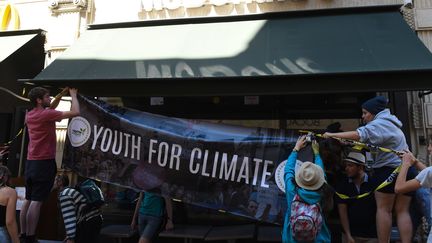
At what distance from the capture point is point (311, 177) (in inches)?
143

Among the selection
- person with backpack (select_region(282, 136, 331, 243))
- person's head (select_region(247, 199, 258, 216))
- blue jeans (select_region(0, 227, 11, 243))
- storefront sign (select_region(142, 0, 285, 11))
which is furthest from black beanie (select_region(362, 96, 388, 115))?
blue jeans (select_region(0, 227, 11, 243))

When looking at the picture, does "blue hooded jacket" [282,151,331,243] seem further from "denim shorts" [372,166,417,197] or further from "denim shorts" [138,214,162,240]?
"denim shorts" [138,214,162,240]

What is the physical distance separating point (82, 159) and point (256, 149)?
7.71 feet

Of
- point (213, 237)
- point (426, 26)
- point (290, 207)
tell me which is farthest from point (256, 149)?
point (426, 26)

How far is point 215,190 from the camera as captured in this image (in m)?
4.85

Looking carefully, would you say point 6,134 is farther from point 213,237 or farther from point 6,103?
point 213,237

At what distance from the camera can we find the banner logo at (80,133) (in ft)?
17.0

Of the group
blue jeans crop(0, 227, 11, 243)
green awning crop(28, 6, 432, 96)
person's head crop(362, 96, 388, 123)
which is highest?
green awning crop(28, 6, 432, 96)

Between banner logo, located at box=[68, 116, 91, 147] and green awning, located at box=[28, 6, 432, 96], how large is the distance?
18.5 inches

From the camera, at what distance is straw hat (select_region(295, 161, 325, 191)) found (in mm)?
3627

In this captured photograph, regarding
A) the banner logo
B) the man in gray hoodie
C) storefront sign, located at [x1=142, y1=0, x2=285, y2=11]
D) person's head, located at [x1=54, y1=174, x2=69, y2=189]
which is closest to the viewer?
the man in gray hoodie

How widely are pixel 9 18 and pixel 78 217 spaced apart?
511 centimetres

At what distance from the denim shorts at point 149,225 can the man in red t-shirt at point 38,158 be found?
129 cm

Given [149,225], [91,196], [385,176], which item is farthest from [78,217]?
[385,176]
